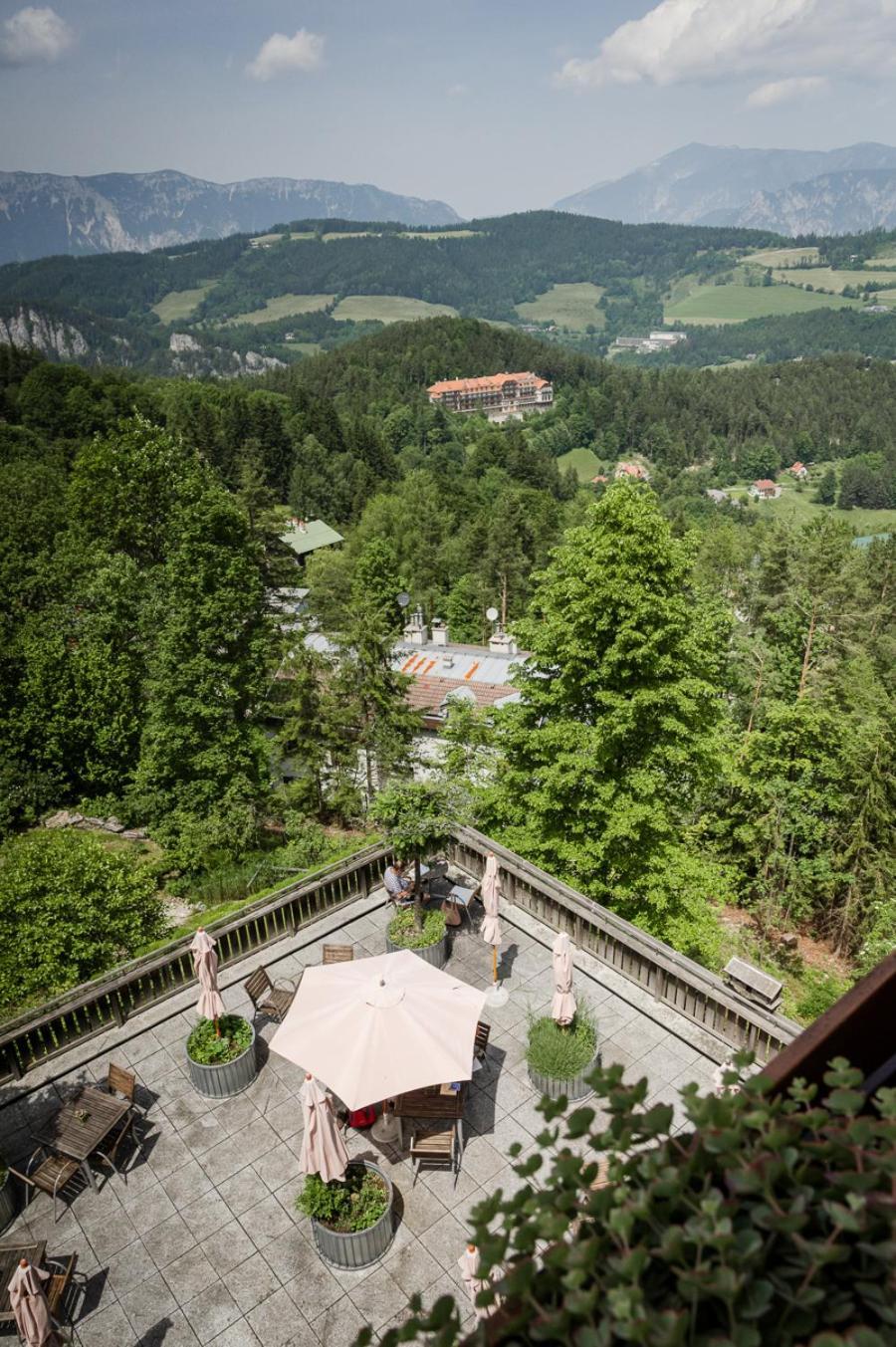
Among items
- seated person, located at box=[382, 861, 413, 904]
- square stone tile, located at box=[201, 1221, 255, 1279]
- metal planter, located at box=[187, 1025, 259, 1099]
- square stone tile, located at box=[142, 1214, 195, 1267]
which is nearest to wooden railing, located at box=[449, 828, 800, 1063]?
seated person, located at box=[382, 861, 413, 904]

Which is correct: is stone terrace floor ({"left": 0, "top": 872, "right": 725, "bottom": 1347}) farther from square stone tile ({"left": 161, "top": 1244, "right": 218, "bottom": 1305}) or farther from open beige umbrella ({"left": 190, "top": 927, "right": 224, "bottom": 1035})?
open beige umbrella ({"left": 190, "top": 927, "right": 224, "bottom": 1035})

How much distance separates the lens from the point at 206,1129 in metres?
11.5

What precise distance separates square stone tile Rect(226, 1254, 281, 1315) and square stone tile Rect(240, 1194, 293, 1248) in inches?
9.7

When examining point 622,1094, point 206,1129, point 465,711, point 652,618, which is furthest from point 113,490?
point 622,1094

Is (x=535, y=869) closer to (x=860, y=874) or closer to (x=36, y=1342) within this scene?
(x=36, y=1342)

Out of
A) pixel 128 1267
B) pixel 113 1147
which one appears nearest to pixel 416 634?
pixel 113 1147

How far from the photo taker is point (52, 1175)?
10.4 m

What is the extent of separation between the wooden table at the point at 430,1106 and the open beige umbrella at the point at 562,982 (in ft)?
6.05

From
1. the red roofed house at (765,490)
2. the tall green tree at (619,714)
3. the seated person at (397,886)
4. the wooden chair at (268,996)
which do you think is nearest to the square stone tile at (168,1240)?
the wooden chair at (268,996)

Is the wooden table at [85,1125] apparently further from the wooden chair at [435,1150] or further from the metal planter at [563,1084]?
Answer: the metal planter at [563,1084]

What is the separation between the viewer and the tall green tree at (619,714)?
1917 centimetres

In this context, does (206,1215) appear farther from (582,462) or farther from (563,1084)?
(582,462)

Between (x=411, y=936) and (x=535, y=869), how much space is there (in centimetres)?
278

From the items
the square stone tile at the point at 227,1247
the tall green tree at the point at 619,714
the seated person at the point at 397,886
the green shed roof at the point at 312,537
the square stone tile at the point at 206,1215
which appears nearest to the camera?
the square stone tile at the point at 227,1247
